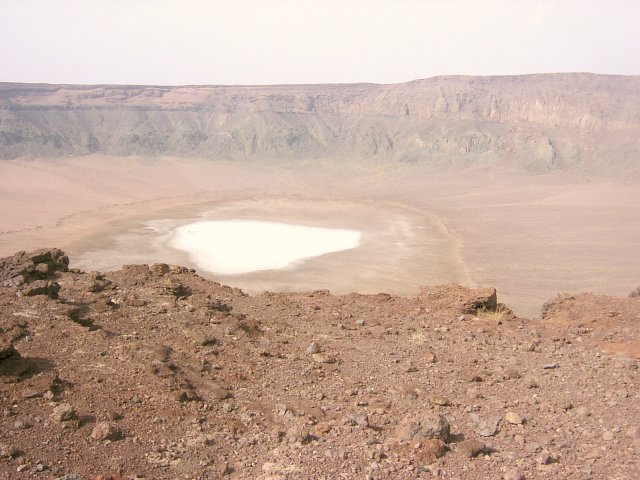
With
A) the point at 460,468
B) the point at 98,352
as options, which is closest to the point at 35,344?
the point at 98,352

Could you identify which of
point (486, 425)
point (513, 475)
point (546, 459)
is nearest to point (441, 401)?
point (486, 425)

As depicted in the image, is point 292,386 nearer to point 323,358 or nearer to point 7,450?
point 323,358

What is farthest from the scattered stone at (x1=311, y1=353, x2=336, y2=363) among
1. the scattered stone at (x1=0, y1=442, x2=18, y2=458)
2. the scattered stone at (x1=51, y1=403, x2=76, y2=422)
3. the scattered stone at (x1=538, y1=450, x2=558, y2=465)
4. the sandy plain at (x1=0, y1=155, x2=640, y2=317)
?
the sandy plain at (x1=0, y1=155, x2=640, y2=317)

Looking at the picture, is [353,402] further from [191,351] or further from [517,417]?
[191,351]

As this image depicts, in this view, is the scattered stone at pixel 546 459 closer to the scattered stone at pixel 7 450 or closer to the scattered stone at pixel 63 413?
the scattered stone at pixel 63 413

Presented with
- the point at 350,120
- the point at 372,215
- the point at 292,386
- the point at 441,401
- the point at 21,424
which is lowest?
the point at 372,215
